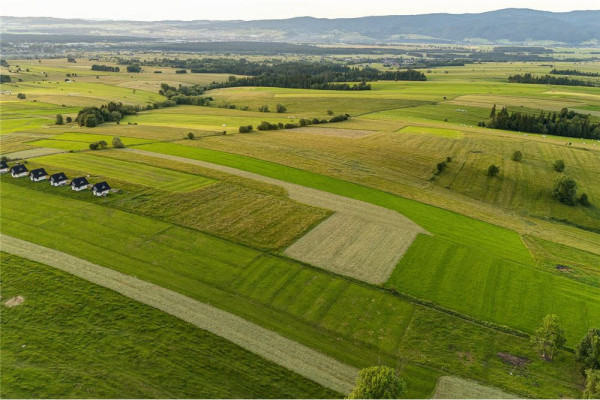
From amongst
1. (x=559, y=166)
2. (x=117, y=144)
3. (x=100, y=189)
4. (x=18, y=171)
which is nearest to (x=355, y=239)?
(x=100, y=189)

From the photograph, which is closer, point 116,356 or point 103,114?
point 116,356

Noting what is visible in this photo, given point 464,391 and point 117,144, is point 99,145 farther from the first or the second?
point 464,391

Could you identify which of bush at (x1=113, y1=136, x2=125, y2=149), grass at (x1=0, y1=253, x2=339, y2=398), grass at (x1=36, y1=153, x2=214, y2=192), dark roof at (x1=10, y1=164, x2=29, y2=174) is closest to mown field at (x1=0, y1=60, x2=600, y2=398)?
grass at (x1=0, y1=253, x2=339, y2=398)

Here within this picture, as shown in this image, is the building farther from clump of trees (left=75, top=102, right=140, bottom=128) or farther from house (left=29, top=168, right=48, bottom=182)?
clump of trees (left=75, top=102, right=140, bottom=128)

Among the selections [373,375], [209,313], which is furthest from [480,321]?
[209,313]

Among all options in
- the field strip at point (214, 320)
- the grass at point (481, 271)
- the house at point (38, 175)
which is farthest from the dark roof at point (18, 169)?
the grass at point (481, 271)

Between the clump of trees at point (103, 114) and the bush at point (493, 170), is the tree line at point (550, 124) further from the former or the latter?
the clump of trees at point (103, 114)

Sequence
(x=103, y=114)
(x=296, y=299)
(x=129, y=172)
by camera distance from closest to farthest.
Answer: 1. (x=296, y=299)
2. (x=129, y=172)
3. (x=103, y=114)

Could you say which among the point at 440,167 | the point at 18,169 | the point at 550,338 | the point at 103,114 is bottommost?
the point at 550,338
